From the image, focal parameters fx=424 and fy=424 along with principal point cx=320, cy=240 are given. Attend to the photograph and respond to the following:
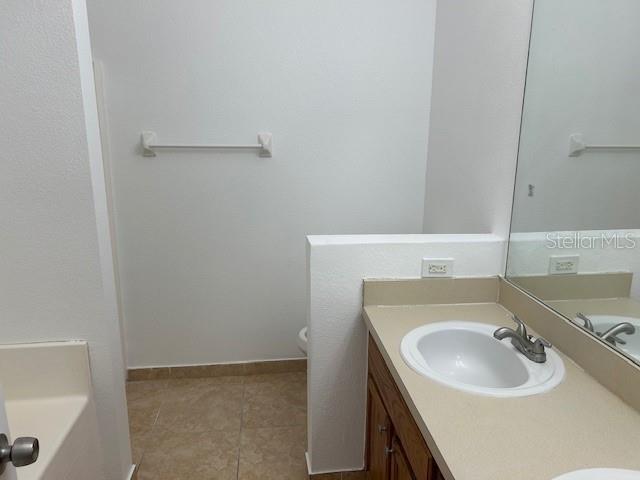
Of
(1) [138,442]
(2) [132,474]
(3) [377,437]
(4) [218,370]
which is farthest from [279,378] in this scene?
(3) [377,437]

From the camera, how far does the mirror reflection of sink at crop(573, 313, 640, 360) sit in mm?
1018

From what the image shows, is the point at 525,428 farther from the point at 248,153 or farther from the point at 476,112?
the point at 248,153

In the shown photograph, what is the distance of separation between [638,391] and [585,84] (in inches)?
33.0

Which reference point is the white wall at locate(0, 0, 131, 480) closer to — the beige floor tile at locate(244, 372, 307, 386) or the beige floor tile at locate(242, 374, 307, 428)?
the beige floor tile at locate(242, 374, 307, 428)

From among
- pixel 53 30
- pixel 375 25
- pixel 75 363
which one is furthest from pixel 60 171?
pixel 375 25

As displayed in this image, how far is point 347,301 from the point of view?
1.60 m

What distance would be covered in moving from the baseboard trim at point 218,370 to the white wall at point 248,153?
46 mm

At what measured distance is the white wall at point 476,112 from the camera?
1.57 meters

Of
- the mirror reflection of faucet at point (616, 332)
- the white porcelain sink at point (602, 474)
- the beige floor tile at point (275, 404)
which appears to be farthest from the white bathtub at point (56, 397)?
the mirror reflection of faucet at point (616, 332)

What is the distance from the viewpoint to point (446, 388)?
1074 millimetres

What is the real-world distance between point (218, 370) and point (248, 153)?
4.36 feet

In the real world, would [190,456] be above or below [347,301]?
below

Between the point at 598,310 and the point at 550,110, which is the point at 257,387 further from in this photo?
the point at 550,110

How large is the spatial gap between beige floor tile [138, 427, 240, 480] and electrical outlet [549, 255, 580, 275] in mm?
1557
